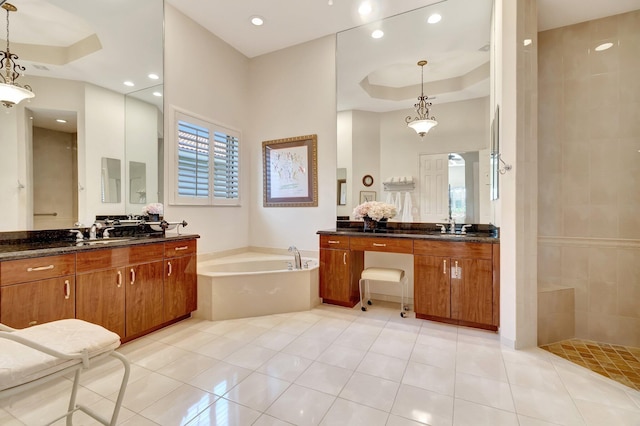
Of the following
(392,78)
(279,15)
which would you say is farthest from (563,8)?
(279,15)

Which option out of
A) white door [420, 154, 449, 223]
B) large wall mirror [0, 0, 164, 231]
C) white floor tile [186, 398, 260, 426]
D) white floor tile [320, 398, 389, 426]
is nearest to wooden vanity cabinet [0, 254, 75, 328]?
large wall mirror [0, 0, 164, 231]

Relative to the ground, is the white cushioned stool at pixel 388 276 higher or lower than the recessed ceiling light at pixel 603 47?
lower

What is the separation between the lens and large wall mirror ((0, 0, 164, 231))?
7.15 ft

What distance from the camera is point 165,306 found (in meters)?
2.66

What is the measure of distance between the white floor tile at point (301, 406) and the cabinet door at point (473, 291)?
5.43ft

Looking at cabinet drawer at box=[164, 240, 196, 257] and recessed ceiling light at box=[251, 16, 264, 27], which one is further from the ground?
recessed ceiling light at box=[251, 16, 264, 27]

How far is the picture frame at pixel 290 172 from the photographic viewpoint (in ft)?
12.5

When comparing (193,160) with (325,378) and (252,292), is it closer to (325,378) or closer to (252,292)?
(252,292)

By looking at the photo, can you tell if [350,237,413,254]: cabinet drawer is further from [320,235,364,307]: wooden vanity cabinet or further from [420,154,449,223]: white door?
[420,154,449,223]: white door

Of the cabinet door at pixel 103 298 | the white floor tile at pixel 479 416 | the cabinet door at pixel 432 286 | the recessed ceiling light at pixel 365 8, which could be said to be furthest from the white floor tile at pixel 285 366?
the recessed ceiling light at pixel 365 8

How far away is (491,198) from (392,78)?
1.92 meters

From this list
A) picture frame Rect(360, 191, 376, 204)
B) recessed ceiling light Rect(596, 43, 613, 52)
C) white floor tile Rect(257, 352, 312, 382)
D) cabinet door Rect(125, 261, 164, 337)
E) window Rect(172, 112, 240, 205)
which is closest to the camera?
white floor tile Rect(257, 352, 312, 382)

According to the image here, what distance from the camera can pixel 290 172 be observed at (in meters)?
3.93

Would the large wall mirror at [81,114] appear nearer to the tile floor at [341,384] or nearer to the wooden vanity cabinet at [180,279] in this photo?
the wooden vanity cabinet at [180,279]
